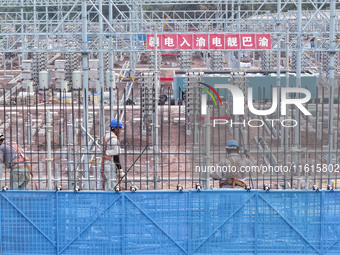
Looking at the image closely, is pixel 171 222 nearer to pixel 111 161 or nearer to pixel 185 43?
pixel 111 161

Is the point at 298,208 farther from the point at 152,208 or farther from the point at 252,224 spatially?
the point at 152,208

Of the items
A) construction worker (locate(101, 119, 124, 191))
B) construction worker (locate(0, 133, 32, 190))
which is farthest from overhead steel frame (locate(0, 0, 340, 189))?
construction worker (locate(0, 133, 32, 190))

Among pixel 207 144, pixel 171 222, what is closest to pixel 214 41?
pixel 207 144

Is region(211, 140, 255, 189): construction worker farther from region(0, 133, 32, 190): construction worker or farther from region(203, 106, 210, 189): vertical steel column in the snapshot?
region(0, 133, 32, 190): construction worker

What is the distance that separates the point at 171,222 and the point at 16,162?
2.50 m

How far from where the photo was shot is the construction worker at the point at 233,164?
10.2 meters

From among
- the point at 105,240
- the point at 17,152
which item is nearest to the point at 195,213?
the point at 105,240

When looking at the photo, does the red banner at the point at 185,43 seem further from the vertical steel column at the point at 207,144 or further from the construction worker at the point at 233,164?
the vertical steel column at the point at 207,144

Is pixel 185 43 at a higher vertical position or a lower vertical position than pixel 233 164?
higher

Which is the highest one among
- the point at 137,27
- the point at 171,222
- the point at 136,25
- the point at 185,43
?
the point at 136,25

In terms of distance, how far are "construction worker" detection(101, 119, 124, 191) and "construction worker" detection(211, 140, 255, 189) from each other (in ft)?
4.37

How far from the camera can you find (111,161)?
1066 centimetres

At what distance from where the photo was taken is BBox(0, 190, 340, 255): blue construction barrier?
963cm

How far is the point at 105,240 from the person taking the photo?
32.0ft
